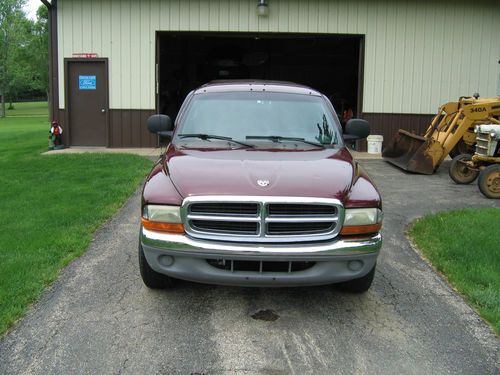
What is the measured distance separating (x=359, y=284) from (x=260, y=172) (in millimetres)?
1334

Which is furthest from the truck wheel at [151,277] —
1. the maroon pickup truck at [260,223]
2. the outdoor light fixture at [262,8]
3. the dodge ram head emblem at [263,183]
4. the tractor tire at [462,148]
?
the outdoor light fixture at [262,8]

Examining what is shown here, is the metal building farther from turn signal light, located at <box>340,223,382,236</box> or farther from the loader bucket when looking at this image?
turn signal light, located at <box>340,223,382,236</box>

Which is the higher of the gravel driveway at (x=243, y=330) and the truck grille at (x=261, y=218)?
the truck grille at (x=261, y=218)

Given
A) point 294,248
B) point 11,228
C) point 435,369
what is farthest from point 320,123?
point 11,228

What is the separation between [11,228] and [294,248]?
167 inches

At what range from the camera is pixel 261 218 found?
12.7 feet

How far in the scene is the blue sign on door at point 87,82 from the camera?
14.4m

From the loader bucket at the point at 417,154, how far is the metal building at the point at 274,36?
8.74 feet

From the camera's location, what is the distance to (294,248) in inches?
152

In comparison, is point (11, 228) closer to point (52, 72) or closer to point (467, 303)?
point (467, 303)

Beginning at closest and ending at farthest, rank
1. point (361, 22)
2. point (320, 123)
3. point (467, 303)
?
point (467, 303), point (320, 123), point (361, 22)

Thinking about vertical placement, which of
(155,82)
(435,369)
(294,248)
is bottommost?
(435,369)

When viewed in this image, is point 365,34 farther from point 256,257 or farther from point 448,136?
point 256,257

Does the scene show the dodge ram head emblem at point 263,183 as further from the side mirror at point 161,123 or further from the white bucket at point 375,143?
the white bucket at point 375,143
